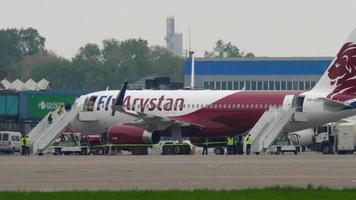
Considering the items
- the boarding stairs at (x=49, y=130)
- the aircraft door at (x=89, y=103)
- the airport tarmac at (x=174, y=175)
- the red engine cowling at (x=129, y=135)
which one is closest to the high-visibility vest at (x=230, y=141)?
the red engine cowling at (x=129, y=135)

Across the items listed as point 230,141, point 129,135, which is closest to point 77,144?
point 129,135

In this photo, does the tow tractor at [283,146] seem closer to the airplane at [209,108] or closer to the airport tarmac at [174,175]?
the airplane at [209,108]

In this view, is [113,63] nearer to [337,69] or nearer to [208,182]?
[337,69]

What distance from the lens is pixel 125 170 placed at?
48.7 metres

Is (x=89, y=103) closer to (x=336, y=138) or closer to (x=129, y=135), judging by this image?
(x=129, y=135)

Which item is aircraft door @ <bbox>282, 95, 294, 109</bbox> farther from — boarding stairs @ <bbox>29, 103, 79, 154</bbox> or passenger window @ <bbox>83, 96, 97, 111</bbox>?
boarding stairs @ <bbox>29, 103, 79, 154</bbox>

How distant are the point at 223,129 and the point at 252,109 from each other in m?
2.35

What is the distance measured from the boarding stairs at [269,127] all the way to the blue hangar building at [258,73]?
6245 centimetres

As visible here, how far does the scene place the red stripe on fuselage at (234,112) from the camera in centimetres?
7950

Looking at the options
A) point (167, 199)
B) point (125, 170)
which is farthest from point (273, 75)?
point (167, 199)

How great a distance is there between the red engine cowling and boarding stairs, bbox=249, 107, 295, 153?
6471mm

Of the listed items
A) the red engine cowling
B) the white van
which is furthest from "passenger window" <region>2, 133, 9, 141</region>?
the red engine cowling

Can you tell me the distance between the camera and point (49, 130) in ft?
267

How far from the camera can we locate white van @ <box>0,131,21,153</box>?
316 ft
